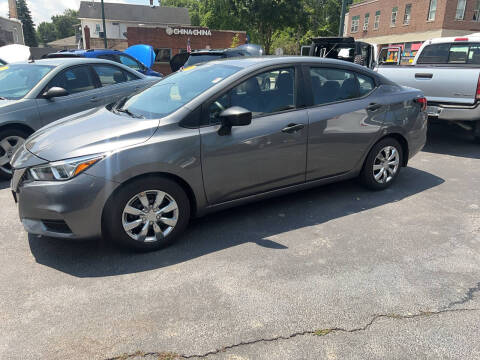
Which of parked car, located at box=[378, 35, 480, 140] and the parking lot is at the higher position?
parked car, located at box=[378, 35, 480, 140]

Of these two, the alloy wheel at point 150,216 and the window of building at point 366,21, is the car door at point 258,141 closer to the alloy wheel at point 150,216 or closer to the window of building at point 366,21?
the alloy wheel at point 150,216

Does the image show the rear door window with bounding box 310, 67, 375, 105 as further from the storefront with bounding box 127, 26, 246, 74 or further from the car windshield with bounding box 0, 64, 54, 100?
the storefront with bounding box 127, 26, 246, 74

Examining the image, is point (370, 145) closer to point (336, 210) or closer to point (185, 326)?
point (336, 210)

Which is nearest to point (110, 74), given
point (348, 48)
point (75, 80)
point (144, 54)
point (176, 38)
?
point (75, 80)

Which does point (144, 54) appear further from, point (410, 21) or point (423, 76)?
point (410, 21)

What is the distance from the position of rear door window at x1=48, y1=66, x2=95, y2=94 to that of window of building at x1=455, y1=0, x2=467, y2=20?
3528cm

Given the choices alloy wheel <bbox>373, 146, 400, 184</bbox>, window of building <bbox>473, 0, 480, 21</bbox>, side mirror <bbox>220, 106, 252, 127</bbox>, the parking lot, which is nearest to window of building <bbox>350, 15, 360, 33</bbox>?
window of building <bbox>473, 0, 480, 21</bbox>

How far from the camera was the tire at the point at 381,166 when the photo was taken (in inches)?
183

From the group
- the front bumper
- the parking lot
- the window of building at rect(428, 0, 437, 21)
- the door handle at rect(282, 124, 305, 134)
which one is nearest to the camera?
the parking lot

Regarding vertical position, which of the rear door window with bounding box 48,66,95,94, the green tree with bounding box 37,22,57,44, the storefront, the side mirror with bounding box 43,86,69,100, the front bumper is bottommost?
the front bumper

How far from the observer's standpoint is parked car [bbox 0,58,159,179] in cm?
537

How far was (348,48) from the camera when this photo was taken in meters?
12.4

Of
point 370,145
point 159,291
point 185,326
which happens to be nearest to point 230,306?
point 185,326

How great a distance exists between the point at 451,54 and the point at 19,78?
8.14 m
